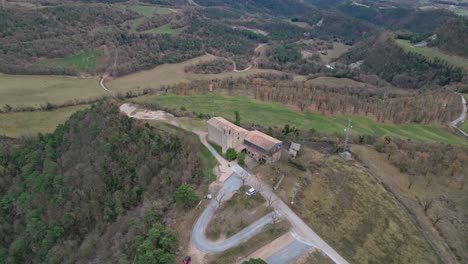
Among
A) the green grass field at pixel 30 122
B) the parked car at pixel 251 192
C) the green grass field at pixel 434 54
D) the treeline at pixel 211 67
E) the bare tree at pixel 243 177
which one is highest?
the parked car at pixel 251 192

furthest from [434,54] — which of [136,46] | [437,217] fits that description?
[136,46]

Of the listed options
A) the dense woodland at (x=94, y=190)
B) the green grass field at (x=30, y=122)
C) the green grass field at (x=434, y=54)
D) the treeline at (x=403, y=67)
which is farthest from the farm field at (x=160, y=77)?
the green grass field at (x=434, y=54)

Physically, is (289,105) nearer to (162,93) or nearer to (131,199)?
(162,93)

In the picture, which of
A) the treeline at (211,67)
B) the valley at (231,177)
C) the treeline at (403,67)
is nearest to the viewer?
the valley at (231,177)

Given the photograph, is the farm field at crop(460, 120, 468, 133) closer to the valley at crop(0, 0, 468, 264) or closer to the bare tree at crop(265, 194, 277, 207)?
the valley at crop(0, 0, 468, 264)

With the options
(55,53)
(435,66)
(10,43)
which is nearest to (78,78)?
(55,53)

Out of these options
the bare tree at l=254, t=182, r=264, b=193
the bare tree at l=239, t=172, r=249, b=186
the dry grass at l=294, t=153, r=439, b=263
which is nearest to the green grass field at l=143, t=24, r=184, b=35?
the bare tree at l=239, t=172, r=249, b=186

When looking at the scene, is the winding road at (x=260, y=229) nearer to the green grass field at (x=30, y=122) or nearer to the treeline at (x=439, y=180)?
the treeline at (x=439, y=180)
